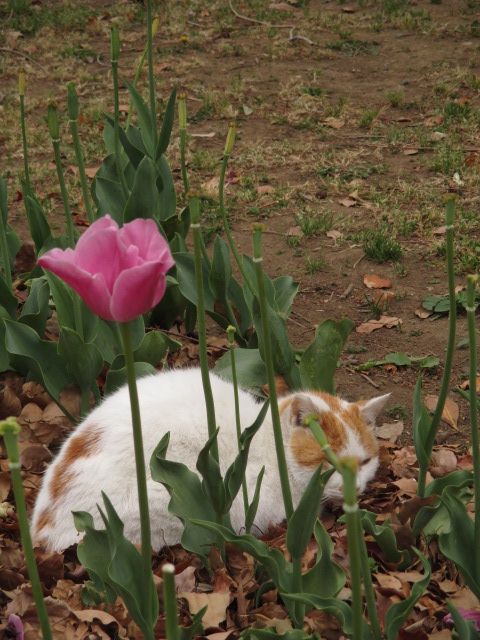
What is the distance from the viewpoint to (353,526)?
1667mm

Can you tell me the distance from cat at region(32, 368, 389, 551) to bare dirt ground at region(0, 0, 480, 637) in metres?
0.67

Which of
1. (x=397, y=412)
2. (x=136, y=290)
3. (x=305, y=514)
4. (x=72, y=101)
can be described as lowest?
(x=397, y=412)

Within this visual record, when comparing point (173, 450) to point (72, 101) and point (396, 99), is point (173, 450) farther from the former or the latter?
point (396, 99)

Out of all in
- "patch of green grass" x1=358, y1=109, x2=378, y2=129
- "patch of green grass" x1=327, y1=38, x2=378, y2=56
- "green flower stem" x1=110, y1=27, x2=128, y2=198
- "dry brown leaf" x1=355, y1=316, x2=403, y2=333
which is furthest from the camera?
"patch of green grass" x1=327, y1=38, x2=378, y2=56

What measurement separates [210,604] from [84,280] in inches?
56.1

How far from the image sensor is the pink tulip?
1.72 meters

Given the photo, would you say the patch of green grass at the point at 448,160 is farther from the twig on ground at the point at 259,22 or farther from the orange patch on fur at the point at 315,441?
the twig on ground at the point at 259,22

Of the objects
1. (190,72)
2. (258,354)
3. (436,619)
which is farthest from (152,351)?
(190,72)

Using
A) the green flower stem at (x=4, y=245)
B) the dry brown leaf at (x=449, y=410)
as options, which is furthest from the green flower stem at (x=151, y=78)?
the dry brown leaf at (x=449, y=410)

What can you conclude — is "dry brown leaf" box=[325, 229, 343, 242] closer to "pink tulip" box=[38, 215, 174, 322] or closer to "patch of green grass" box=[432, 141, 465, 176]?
"patch of green grass" box=[432, 141, 465, 176]

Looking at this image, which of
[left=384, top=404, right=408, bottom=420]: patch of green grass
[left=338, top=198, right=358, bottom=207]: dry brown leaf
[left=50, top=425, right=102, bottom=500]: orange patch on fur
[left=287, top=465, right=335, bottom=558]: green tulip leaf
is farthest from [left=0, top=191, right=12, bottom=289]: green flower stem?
[left=338, top=198, right=358, bottom=207]: dry brown leaf

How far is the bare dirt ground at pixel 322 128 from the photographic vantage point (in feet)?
16.5

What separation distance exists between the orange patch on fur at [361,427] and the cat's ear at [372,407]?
0.6 inches

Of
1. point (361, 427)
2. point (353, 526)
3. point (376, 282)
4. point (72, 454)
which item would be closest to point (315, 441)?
point (361, 427)
